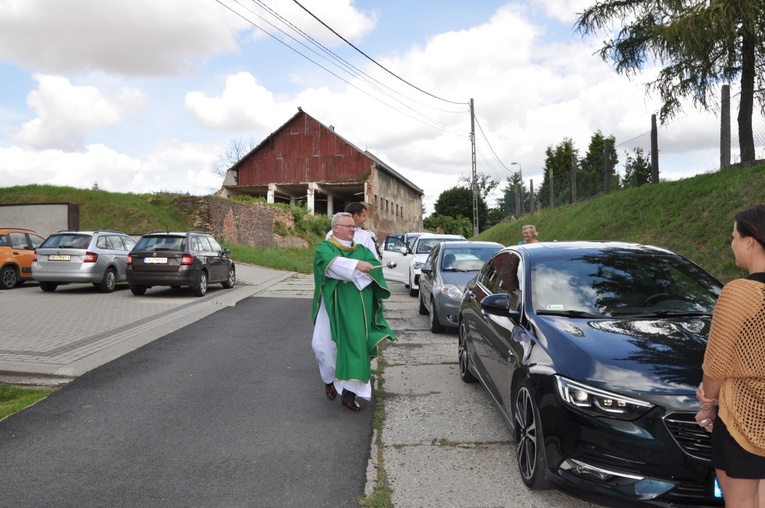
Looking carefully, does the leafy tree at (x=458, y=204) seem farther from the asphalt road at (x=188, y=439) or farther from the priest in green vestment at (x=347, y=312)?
the priest in green vestment at (x=347, y=312)

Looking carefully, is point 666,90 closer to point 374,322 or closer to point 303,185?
point 374,322

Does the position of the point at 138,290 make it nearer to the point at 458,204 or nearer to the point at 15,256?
the point at 15,256

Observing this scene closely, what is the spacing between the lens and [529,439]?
3605 mm

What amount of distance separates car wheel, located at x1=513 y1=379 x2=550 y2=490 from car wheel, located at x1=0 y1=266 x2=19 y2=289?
15.5 meters

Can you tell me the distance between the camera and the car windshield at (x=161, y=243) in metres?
14.0

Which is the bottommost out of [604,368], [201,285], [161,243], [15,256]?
[201,285]

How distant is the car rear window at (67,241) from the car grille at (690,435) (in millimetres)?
14622

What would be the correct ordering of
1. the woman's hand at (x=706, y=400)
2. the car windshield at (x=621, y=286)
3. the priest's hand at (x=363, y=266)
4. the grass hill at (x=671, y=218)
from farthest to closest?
the grass hill at (x=671, y=218) → the priest's hand at (x=363, y=266) → the car windshield at (x=621, y=286) → the woman's hand at (x=706, y=400)

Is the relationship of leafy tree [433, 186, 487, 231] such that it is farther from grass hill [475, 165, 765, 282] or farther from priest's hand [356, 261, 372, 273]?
priest's hand [356, 261, 372, 273]

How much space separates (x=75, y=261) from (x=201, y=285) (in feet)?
10.3

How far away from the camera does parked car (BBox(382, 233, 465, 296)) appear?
15430mm

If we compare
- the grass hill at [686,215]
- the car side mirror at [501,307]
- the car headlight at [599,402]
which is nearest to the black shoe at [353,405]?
the car side mirror at [501,307]

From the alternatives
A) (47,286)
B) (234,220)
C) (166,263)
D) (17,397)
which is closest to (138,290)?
(166,263)

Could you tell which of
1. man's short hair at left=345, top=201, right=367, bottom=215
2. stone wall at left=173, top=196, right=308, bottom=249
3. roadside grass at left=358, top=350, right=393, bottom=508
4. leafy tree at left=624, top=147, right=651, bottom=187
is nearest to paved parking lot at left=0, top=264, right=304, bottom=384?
roadside grass at left=358, top=350, right=393, bottom=508
